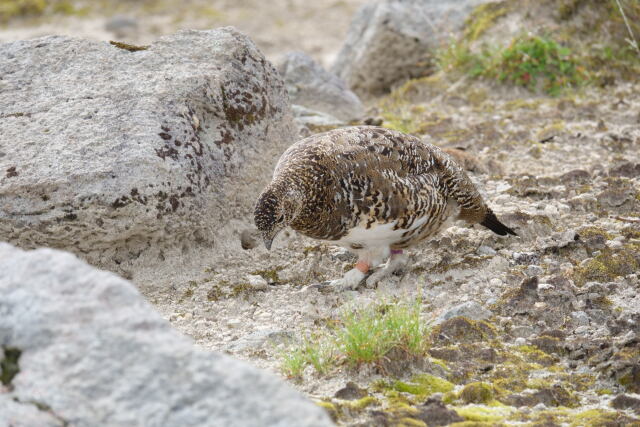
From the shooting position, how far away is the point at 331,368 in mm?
4543

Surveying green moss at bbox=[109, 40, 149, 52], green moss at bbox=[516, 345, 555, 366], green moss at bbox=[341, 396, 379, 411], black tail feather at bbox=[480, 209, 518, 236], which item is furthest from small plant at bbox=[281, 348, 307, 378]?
green moss at bbox=[109, 40, 149, 52]

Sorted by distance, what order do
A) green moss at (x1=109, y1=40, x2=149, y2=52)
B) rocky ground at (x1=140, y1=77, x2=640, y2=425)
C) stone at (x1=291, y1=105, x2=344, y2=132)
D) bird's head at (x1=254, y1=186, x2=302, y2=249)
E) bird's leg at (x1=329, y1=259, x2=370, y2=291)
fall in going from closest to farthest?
1. rocky ground at (x1=140, y1=77, x2=640, y2=425)
2. bird's head at (x1=254, y1=186, x2=302, y2=249)
3. bird's leg at (x1=329, y1=259, x2=370, y2=291)
4. green moss at (x1=109, y1=40, x2=149, y2=52)
5. stone at (x1=291, y1=105, x2=344, y2=132)

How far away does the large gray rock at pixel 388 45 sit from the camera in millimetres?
10828

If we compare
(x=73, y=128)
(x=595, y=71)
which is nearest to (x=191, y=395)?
(x=73, y=128)

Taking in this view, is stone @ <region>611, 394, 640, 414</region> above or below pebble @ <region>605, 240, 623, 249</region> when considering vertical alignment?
below

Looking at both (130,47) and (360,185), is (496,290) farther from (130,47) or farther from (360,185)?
(130,47)

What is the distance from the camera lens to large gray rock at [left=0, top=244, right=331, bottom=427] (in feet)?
9.59

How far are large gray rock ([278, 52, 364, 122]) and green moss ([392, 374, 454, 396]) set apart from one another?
5.31m

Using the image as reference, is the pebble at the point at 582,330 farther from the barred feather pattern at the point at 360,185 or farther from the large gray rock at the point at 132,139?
the large gray rock at the point at 132,139

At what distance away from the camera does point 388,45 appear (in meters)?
10.9

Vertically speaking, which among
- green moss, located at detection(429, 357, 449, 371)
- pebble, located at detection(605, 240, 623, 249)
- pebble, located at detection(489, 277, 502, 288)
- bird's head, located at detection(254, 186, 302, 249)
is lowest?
green moss, located at detection(429, 357, 449, 371)

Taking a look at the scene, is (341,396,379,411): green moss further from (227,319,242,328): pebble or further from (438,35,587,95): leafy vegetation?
(438,35,587,95): leafy vegetation

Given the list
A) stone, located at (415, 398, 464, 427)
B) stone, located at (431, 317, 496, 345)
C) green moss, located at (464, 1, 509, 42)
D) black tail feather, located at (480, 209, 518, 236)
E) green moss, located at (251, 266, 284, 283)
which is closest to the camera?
stone, located at (415, 398, 464, 427)

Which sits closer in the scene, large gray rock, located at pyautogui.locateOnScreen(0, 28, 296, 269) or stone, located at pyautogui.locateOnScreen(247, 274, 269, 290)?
large gray rock, located at pyautogui.locateOnScreen(0, 28, 296, 269)
